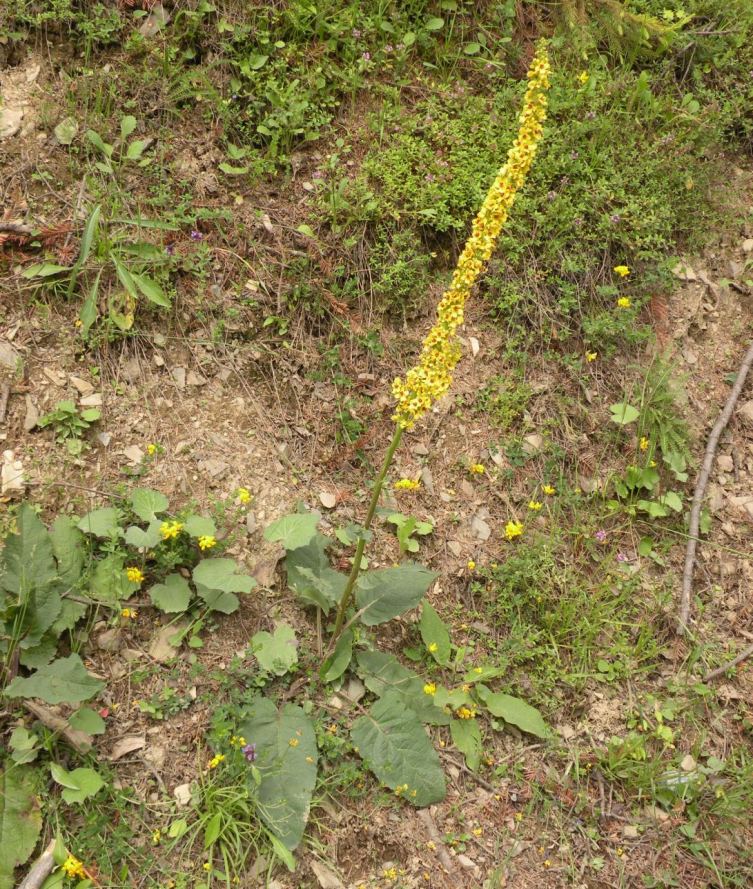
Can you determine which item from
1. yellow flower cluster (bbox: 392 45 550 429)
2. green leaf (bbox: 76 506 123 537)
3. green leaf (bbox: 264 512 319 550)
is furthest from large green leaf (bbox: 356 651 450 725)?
yellow flower cluster (bbox: 392 45 550 429)

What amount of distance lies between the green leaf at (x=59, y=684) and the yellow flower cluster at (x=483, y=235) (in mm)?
1782

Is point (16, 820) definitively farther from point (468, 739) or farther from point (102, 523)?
point (468, 739)

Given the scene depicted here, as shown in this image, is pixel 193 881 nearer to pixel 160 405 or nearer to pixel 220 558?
pixel 220 558

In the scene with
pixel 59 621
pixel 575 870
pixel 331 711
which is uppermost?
pixel 59 621

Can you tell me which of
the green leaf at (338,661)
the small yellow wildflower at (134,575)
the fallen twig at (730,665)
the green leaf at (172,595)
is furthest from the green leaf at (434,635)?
the fallen twig at (730,665)

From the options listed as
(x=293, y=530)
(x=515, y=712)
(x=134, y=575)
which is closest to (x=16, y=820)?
(x=134, y=575)

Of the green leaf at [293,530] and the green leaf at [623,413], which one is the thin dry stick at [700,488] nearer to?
the green leaf at [623,413]

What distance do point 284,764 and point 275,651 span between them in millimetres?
500

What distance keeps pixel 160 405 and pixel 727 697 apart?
3594mm

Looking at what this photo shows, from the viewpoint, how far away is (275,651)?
133 inches

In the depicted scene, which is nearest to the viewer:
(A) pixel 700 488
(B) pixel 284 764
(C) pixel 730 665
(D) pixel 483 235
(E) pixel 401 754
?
(D) pixel 483 235

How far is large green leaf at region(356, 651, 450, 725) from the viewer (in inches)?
139

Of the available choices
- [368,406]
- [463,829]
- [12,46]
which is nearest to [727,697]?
[463,829]

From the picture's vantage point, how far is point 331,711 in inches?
136
